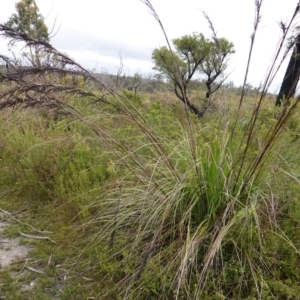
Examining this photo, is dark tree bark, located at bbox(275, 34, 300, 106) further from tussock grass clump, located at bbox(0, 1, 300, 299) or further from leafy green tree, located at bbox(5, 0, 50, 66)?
leafy green tree, located at bbox(5, 0, 50, 66)

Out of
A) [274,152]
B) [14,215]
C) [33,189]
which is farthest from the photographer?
[33,189]

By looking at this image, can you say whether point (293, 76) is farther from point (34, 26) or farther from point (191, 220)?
point (34, 26)

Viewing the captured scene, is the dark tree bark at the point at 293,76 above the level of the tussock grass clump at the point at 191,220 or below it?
above

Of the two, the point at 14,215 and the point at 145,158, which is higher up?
the point at 145,158

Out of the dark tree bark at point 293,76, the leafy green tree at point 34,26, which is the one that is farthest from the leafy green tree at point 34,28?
the dark tree bark at point 293,76

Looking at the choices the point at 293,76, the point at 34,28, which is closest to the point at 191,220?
the point at 293,76

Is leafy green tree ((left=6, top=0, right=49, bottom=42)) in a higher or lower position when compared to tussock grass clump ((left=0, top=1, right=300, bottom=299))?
higher

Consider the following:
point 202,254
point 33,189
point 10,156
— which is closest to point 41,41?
point 202,254

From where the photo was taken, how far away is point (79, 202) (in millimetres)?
3152

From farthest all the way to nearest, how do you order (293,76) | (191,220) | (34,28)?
1. (34,28)
2. (293,76)
3. (191,220)

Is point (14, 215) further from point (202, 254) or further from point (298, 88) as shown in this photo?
point (298, 88)

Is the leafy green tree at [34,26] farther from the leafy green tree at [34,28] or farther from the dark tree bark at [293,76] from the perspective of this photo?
the dark tree bark at [293,76]

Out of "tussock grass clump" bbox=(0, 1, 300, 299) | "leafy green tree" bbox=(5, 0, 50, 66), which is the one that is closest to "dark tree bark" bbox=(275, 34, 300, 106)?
"tussock grass clump" bbox=(0, 1, 300, 299)

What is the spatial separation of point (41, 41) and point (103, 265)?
1623 mm
